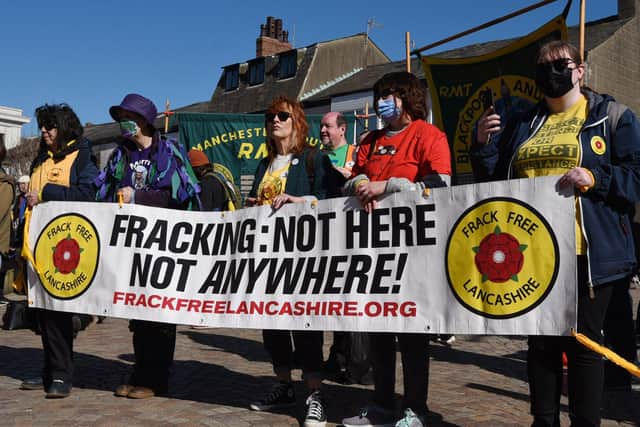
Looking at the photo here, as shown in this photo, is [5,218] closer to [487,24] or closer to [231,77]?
[487,24]

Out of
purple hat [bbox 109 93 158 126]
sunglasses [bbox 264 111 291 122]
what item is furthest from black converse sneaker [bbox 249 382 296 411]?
purple hat [bbox 109 93 158 126]

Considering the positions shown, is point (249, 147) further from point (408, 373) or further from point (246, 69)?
point (246, 69)

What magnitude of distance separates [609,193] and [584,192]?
0.36 feet

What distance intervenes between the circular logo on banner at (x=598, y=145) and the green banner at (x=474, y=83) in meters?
3.10

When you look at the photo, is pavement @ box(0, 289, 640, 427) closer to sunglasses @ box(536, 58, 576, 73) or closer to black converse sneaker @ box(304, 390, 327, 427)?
black converse sneaker @ box(304, 390, 327, 427)

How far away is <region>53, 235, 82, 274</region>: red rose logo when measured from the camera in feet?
17.3

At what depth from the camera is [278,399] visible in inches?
195

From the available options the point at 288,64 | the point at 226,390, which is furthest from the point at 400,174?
the point at 288,64

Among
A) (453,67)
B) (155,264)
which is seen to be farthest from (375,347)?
(453,67)

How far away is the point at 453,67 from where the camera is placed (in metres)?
7.55

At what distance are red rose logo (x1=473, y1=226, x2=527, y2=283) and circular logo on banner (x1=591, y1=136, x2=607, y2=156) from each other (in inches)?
Answer: 22.4

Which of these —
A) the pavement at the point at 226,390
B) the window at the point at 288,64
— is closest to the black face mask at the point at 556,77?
the pavement at the point at 226,390

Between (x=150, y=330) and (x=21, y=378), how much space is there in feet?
5.24

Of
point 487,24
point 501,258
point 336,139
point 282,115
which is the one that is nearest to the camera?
point 501,258
